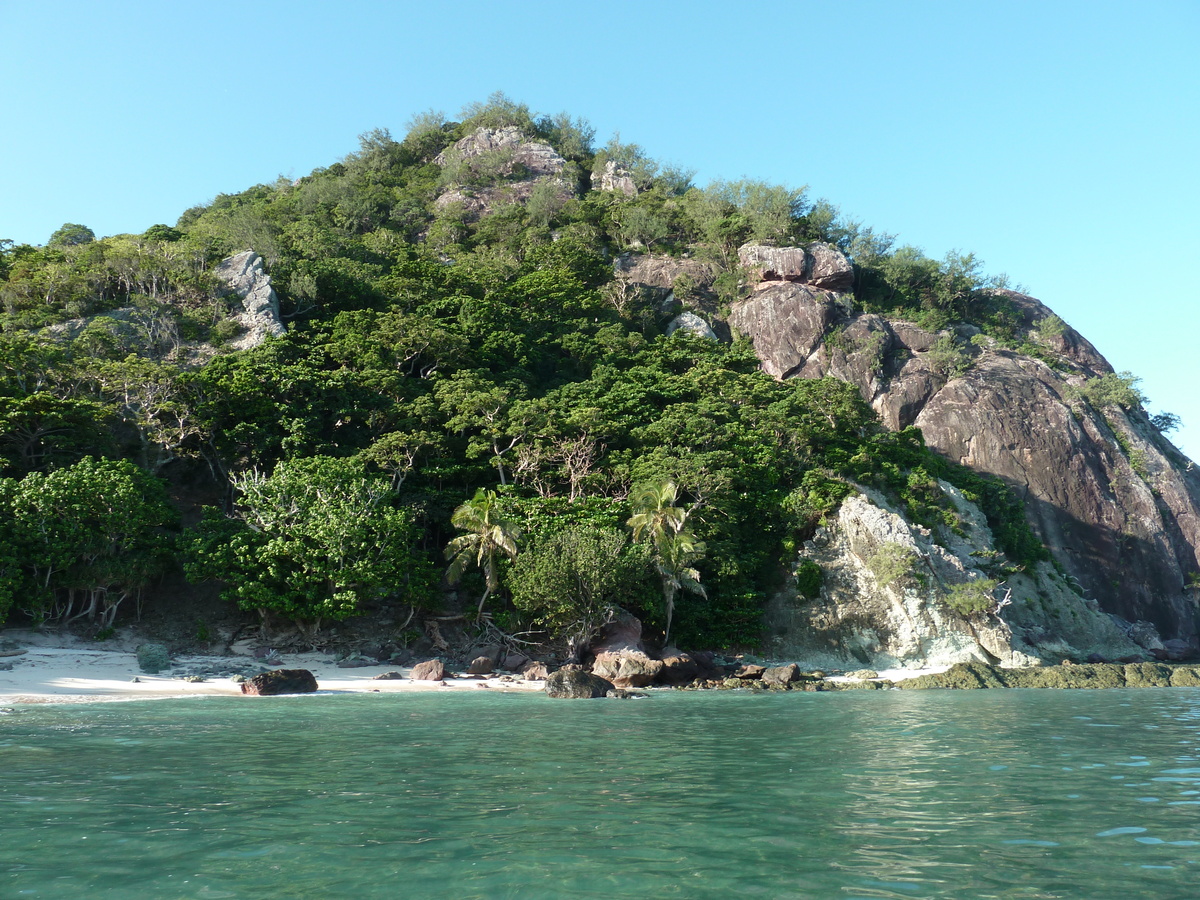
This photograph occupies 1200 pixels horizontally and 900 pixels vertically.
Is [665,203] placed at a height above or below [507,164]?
below

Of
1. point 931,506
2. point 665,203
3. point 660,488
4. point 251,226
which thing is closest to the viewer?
point 660,488

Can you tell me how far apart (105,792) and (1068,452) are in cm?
5701

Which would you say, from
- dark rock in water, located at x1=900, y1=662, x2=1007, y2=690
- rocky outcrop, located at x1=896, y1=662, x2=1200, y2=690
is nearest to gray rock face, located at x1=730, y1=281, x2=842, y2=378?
dark rock in water, located at x1=900, y1=662, x2=1007, y2=690

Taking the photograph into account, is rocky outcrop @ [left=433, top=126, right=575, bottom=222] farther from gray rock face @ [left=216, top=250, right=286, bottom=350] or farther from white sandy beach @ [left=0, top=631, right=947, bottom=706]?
white sandy beach @ [left=0, top=631, right=947, bottom=706]

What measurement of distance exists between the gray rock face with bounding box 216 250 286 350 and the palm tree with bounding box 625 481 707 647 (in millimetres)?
21978

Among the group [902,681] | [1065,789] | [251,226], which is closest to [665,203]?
[251,226]

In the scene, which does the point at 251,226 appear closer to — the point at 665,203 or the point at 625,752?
the point at 665,203

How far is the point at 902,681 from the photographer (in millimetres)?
30578

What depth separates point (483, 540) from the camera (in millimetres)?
31719

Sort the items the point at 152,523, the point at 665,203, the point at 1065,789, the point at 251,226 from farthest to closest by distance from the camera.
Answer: the point at 665,203, the point at 251,226, the point at 152,523, the point at 1065,789

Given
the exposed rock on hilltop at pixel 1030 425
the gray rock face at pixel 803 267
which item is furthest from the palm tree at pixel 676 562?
the gray rock face at pixel 803 267

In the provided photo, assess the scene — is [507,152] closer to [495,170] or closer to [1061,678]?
[495,170]

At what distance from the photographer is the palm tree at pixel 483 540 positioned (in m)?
31.6

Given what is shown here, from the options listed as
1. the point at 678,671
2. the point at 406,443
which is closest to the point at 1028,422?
the point at 678,671
